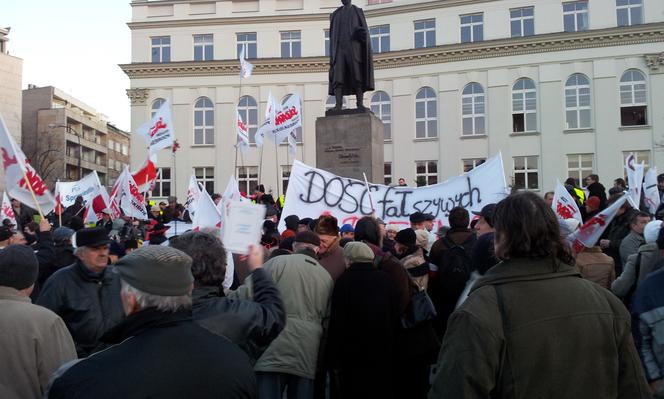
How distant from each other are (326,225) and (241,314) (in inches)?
95.9

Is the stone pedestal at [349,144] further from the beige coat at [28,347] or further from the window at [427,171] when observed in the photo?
the window at [427,171]

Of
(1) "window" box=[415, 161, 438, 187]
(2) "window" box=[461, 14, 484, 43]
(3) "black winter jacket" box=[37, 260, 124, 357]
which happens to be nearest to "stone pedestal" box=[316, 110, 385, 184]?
(3) "black winter jacket" box=[37, 260, 124, 357]

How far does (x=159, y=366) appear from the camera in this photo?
1947 millimetres

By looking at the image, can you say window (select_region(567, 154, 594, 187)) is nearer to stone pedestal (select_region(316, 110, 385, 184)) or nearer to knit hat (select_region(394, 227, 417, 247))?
stone pedestal (select_region(316, 110, 385, 184))

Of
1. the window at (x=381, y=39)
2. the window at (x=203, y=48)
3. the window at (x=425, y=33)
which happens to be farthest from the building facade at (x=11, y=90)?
the window at (x=425, y=33)

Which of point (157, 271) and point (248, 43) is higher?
point (248, 43)

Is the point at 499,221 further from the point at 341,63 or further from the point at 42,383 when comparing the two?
the point at 341,63

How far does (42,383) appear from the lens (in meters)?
3.11

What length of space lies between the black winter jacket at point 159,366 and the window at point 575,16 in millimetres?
37498

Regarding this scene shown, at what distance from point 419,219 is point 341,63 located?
5.61m

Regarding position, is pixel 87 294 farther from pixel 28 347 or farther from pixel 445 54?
pixel 445 54

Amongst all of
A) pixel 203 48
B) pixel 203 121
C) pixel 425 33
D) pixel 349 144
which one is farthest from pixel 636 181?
pixel 203 48

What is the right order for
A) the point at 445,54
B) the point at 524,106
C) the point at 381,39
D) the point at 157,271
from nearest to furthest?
the point at 157,271 → the point at 524,106 → the point at 445,54 → the point at 381,39

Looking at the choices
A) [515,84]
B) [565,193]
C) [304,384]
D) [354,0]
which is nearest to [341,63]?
[565,193]
